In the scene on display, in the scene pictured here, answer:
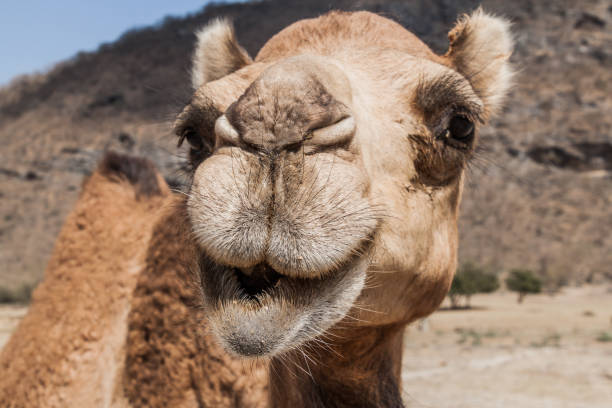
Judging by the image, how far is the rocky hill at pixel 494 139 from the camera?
136ft

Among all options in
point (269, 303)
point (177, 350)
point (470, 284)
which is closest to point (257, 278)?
point (269, 303)

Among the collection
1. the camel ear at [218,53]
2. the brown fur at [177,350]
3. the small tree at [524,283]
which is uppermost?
the camel ear at [218,53]

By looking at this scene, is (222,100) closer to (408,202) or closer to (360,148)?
(360,148)

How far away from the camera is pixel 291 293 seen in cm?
175

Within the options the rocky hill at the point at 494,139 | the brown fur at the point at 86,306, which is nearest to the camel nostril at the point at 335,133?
the brown fur at the point at 86,306

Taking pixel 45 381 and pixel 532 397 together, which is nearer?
pixel 45 381

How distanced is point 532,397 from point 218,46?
801 centimetres

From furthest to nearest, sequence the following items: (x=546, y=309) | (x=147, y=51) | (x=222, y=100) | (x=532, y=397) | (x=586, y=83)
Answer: (x=147, y=51)
(x=586, y=83)
(x=546, y=309)
(x=532, y=397)
(x=222, y=100)

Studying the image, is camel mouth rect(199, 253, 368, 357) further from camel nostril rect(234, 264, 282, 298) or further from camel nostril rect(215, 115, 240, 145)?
camel nostril rect(215, 115, 240, 145)

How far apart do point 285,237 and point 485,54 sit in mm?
1875

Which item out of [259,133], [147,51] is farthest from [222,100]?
[147,51]

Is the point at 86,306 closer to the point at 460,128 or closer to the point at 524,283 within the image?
the point at 460,128

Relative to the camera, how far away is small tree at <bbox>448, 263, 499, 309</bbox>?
29.5 metres

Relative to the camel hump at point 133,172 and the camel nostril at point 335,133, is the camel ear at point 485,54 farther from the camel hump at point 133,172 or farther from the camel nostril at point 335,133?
the camel hump at point 133,172
